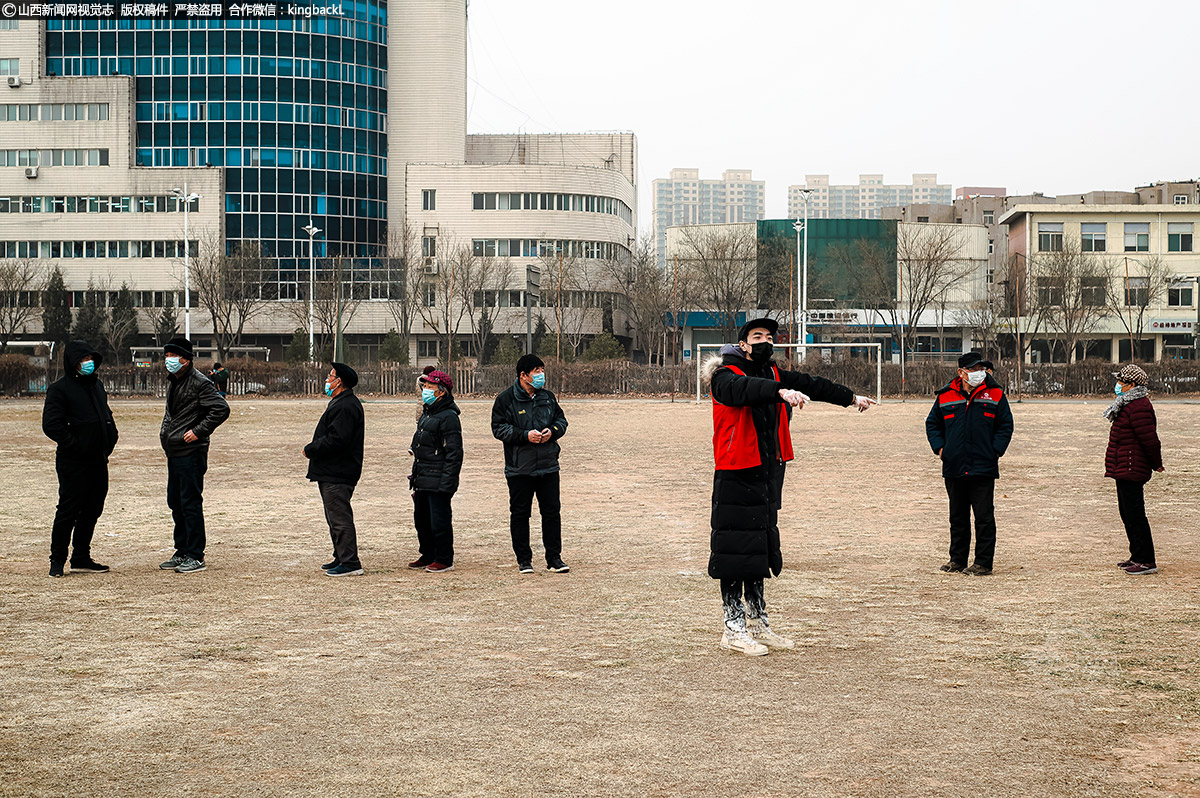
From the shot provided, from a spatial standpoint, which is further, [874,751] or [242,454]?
[242,454]

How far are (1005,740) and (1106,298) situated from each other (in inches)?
3080

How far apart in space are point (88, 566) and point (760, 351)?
6821mm

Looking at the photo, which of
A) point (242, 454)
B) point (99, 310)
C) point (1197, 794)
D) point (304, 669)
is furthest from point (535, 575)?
point (99, 310)

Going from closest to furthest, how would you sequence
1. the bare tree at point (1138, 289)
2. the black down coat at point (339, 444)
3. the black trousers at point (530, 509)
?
the black down coat at point (339, 444) < the black trousers at point (530, 509) < the bare tree at point (1138, 289)

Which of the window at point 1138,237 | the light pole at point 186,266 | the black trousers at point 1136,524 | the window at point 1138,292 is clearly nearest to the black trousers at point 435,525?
the black trousers at point 1136,524

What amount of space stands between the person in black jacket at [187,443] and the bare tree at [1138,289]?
73821 mm

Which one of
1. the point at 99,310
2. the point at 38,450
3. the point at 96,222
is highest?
the point at 96,222

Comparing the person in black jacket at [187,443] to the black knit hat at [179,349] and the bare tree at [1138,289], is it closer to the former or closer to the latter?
the black knit hat at [179,349]

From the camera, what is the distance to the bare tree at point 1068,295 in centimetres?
7304

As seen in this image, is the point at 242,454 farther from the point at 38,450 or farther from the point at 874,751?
the point at 874,751

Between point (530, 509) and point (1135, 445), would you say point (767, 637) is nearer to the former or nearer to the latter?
point (530, 509)

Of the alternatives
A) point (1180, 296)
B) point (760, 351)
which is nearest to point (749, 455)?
point (760, 351)

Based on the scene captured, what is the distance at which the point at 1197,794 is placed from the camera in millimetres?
5164

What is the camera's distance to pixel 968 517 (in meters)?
10.8
